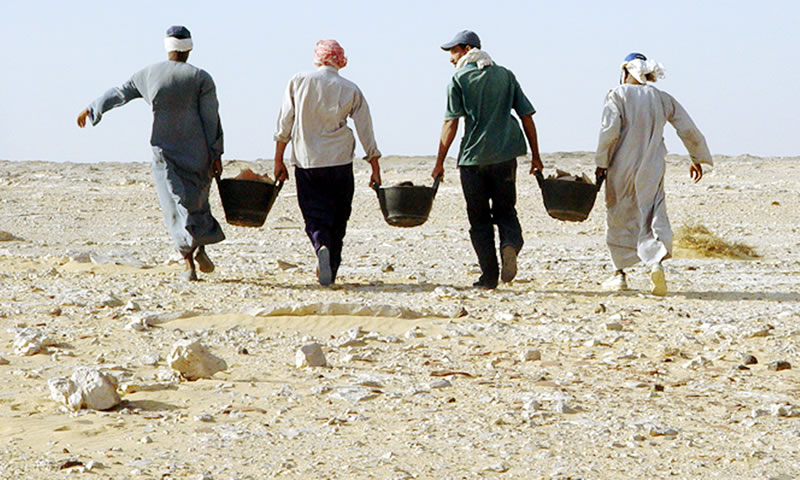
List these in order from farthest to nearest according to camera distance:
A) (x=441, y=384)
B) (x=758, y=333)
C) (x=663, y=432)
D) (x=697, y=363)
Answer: (x=758, y=333), (x=697, y=363), (x=441, y=384), (x=663, y=432)

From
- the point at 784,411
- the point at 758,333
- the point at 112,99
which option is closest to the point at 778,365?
the point at 758,333

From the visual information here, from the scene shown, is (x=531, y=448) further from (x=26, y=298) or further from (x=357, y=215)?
(x=357, y=215)

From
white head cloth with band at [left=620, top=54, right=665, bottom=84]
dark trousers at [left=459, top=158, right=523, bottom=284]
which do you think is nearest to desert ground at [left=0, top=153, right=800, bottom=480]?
dark trousers at [left=459, top=158, right=523, bottom=284]

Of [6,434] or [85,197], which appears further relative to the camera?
[85,197]

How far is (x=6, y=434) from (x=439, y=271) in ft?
21.2

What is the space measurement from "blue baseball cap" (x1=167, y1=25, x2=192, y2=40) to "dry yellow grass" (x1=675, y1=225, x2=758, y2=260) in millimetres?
5760

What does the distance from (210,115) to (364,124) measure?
116 centimetres

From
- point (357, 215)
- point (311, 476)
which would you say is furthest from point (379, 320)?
point (357, 215)

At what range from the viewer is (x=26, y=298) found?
8.70m

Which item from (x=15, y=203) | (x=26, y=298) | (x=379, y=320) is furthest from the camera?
(x=15, y=203)

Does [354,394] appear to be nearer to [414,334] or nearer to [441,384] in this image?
[441,384]

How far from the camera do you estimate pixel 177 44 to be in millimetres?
9203

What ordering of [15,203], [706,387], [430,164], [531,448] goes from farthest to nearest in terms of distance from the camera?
[430,164] → [15,203] → [706,387] → [531,448]

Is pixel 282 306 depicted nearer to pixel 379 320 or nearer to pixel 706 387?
pixel 379 320
